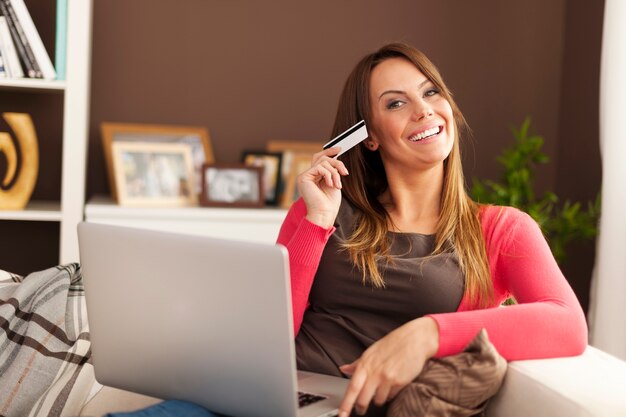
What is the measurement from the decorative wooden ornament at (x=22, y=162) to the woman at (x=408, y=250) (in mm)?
1346

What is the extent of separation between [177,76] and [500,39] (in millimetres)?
1303

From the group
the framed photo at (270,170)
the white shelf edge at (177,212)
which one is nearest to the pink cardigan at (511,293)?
the white shelf edge at (177,212)

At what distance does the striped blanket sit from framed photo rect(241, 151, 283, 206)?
1.40m

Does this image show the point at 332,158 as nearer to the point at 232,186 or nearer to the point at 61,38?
the point at 232,186

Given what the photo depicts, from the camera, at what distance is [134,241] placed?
1.42 m

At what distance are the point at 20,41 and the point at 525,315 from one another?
82.4 inches

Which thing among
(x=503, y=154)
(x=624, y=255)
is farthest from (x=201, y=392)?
(x=503, y=154)

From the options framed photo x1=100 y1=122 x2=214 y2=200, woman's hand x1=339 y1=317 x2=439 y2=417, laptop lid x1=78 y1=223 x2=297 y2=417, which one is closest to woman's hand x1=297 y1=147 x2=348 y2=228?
woman's hand x1=339 y1=317 x2=439 y2=417

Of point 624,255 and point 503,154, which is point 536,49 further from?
point 624,255

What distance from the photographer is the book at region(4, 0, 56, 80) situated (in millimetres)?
2996

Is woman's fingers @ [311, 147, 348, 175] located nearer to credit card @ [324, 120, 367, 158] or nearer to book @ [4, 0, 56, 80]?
credit card @ [324, 120, 367, 158]

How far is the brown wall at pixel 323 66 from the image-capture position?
344cm

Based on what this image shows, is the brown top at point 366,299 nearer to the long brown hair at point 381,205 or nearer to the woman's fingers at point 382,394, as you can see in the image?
the long brown hair at point 381,205

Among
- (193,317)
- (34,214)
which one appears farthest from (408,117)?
(34,214)
